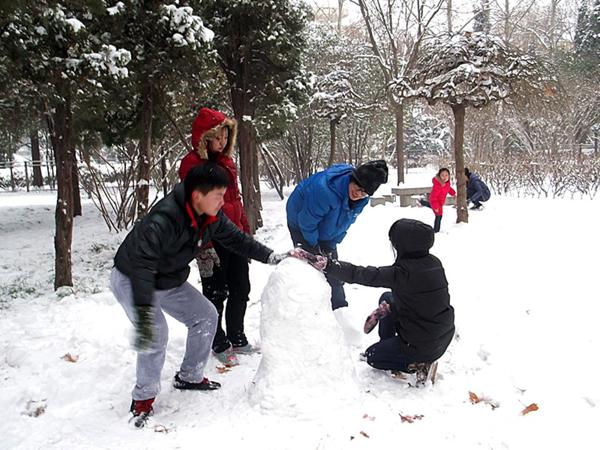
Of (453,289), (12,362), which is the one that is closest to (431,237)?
(453,289)

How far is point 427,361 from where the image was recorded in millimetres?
3115

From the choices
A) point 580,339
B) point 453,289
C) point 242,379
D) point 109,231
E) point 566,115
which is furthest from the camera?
point 566,115

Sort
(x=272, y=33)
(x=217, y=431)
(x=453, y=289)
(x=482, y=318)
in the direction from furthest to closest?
1. (x=272, y=33)
2. (x=453, y=289)
3. (x=482, y=318)
4. (x=217, y=431)

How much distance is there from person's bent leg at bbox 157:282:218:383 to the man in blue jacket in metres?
1.18

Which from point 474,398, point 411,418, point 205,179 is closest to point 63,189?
point 205,179

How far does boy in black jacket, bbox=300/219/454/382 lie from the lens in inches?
121

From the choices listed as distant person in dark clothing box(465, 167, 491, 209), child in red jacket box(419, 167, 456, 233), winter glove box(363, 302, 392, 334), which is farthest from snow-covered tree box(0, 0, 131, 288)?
distant person in dark clothing box(465, 167, 491, 209)

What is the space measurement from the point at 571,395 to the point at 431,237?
133 centimetres

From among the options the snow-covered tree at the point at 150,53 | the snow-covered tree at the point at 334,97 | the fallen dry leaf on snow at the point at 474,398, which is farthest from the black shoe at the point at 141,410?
the snow-covered tree at the point at 334,97

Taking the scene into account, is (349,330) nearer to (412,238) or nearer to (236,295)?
(236,295)

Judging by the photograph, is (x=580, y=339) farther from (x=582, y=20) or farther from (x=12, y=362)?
(x=582, y=20)

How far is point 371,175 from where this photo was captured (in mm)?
3463

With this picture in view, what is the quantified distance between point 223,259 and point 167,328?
0.85 metres

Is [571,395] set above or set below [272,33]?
below
